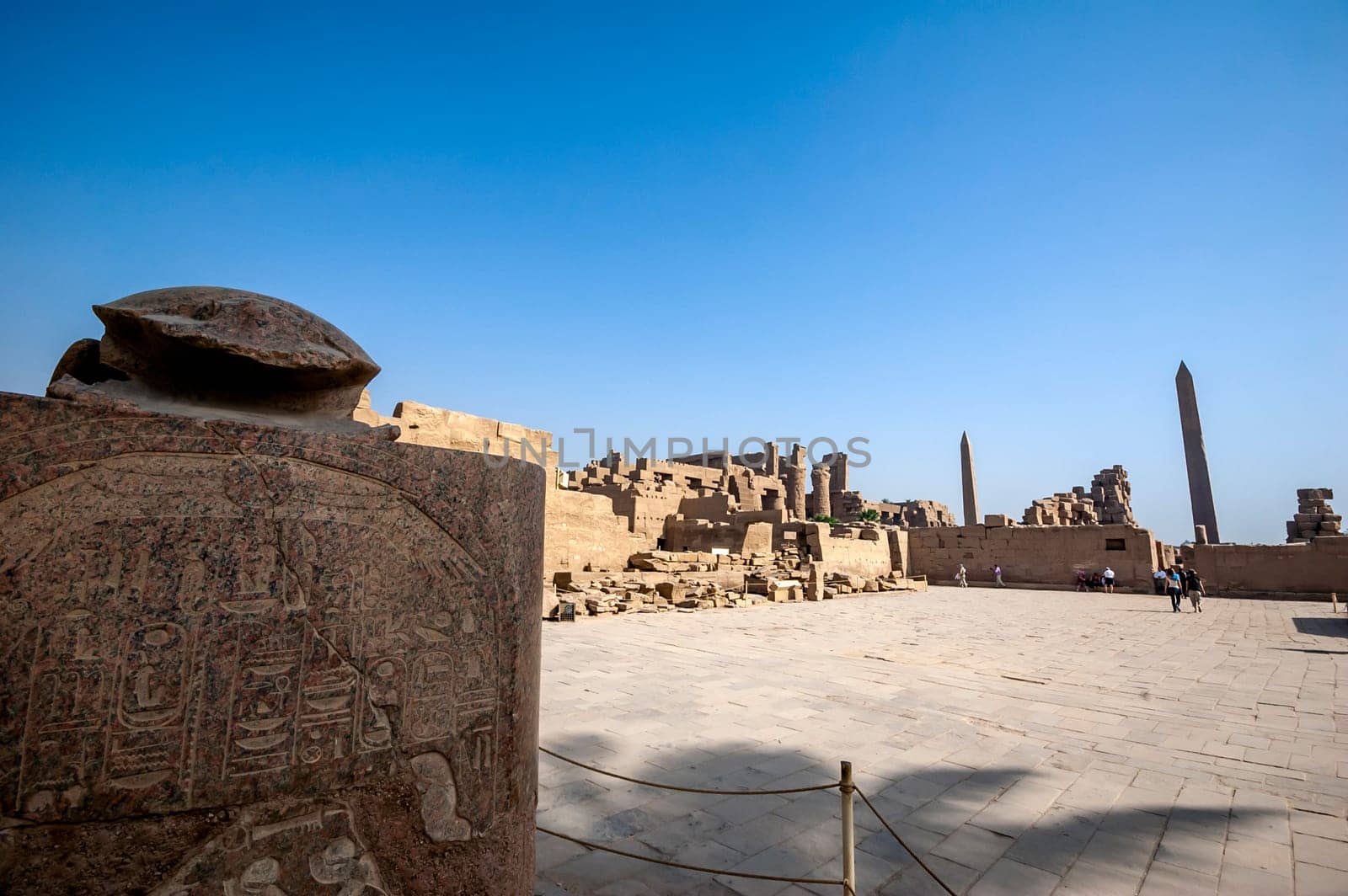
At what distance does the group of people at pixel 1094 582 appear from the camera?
19172mm

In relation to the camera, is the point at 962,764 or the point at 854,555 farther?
the point at 854,555

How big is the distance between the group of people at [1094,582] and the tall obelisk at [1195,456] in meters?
17.0

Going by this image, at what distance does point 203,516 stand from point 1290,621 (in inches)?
636

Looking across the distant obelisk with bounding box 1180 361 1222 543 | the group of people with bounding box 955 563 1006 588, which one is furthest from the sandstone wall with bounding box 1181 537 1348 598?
the distant obelisk with bounding box 1180 361 1222 543

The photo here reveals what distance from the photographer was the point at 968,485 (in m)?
37.3

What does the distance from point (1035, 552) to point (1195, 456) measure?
18.1 metres

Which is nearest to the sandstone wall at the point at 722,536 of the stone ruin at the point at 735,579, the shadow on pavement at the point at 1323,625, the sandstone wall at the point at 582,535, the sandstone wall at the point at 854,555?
the stone ruin at the point at 735,579

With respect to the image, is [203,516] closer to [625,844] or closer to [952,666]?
[625,844]

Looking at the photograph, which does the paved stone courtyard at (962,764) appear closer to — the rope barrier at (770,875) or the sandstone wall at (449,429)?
the rope barrier at (770,875)

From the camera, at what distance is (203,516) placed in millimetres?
1615

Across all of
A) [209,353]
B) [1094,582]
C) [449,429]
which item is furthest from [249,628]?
[1094,582]

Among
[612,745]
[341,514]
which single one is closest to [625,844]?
[612,745]

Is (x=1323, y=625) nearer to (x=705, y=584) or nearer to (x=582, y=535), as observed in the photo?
(x=705, y=584)

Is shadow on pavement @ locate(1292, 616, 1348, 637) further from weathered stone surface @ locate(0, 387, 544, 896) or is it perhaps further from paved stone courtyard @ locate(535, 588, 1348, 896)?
weathered stone surface @ locate(0, 387, 544, 896)
